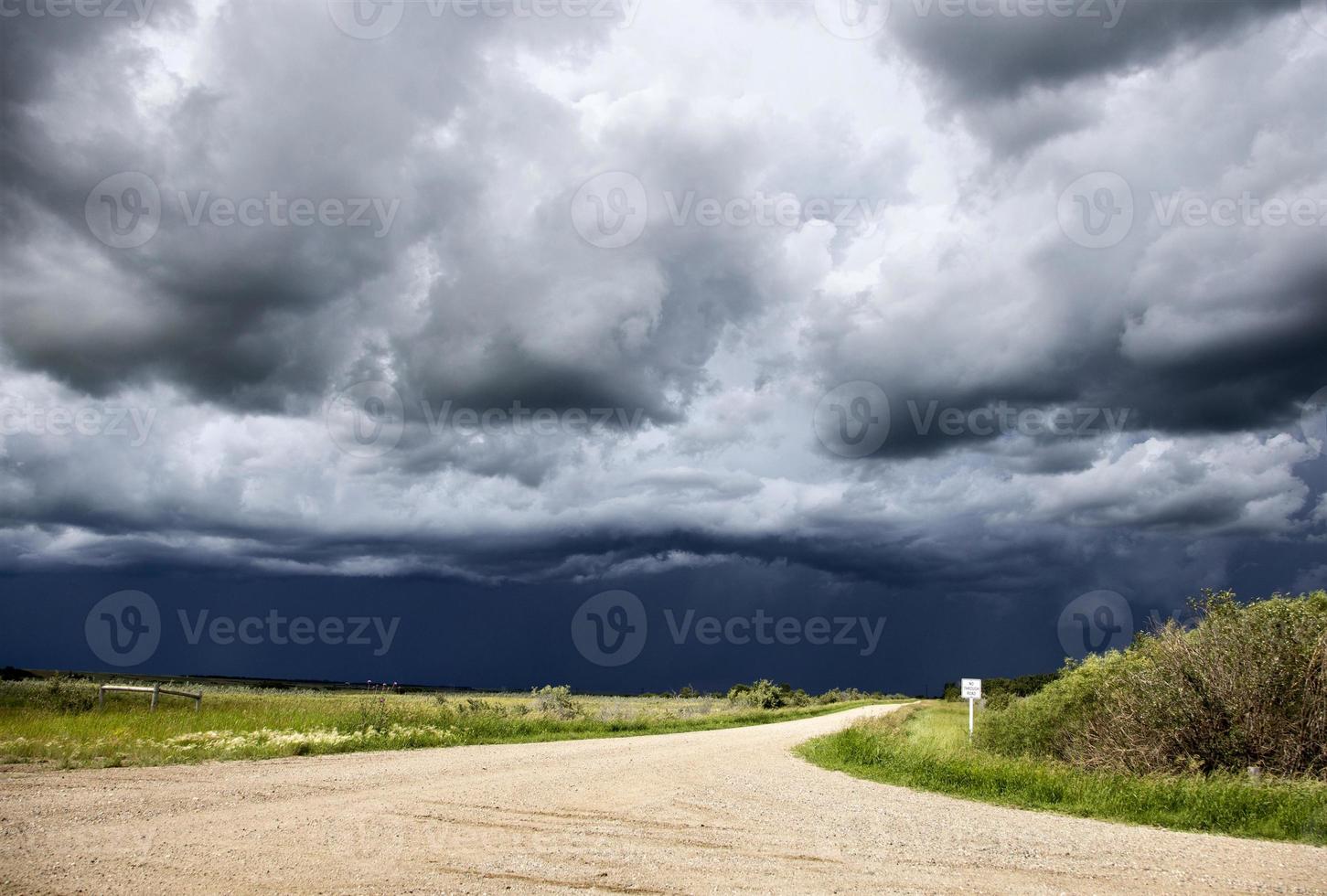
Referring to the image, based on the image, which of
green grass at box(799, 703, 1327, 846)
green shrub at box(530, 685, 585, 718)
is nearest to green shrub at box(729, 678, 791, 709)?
green shrub at box(530, 685, 585, 718)

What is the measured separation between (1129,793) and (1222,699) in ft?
14.0

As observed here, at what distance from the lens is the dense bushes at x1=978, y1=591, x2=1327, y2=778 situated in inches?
581

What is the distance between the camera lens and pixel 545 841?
8859mm

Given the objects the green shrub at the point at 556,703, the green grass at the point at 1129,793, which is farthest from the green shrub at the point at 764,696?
the green grass at the point at 1129,793

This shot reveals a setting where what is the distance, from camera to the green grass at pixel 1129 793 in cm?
1131

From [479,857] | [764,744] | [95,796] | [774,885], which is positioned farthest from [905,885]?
[764,744]

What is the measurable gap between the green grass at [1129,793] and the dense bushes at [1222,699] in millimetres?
857

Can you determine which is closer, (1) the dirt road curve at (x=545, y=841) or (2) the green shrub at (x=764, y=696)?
(1) the dirt road curve at (x=545, y=841)

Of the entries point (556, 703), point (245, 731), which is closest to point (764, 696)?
point (556, 703)

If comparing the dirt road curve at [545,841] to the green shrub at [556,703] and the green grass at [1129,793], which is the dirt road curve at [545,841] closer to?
the green grass at [1129,793]

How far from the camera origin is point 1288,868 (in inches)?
336

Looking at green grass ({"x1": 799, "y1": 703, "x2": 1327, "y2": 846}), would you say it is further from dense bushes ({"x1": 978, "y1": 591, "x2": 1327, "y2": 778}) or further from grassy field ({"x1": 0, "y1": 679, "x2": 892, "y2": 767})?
grassy field ({"x1": 0, "y1": 679, "x2": 892, "y2": 767})

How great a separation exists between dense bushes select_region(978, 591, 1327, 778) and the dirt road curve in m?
5.61

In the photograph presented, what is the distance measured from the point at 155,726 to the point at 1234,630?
24.1 m
